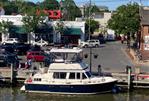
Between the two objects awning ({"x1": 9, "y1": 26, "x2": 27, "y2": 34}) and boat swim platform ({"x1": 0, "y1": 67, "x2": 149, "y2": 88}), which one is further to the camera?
awning ({"x1": 9, "y1": 26, "x2": 27, "y2": 34})

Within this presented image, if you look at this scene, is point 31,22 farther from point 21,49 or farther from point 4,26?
point 21,49

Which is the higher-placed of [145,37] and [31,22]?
[31,22]

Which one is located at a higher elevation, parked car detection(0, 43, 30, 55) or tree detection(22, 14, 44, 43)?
tree detection(22, 14, 44, 43)

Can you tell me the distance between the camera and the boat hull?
1762 inches

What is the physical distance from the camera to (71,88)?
147 ft

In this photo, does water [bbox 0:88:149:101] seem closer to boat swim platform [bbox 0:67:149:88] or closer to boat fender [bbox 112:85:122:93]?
boat fender [bbox 112:85:122:93]

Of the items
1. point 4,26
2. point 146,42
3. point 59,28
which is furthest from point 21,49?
point 59,28

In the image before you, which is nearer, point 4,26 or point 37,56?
point 37,56

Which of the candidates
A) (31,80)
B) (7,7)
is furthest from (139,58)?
(7,7)

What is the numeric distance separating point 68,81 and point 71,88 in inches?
27.8

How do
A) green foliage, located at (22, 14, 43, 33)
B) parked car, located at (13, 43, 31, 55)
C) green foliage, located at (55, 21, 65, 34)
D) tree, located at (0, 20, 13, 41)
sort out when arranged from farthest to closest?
1. green foliage, located at (55, 21, 65, 34)
2. tree, located at (0, 20, 13, 41)
3. green foliage, located at (22, 14, 43, 33)
4. parked car, located at (13, 43, 31, 55)

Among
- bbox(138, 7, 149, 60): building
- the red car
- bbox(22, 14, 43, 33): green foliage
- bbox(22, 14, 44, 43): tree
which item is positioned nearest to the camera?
the red car

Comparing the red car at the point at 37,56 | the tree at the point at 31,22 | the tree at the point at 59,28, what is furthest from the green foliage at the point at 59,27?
the red car at the point at 37,56

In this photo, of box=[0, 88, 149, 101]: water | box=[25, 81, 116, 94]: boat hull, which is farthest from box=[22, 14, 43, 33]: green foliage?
box=[25, 81, 116, 94]: boat hull
